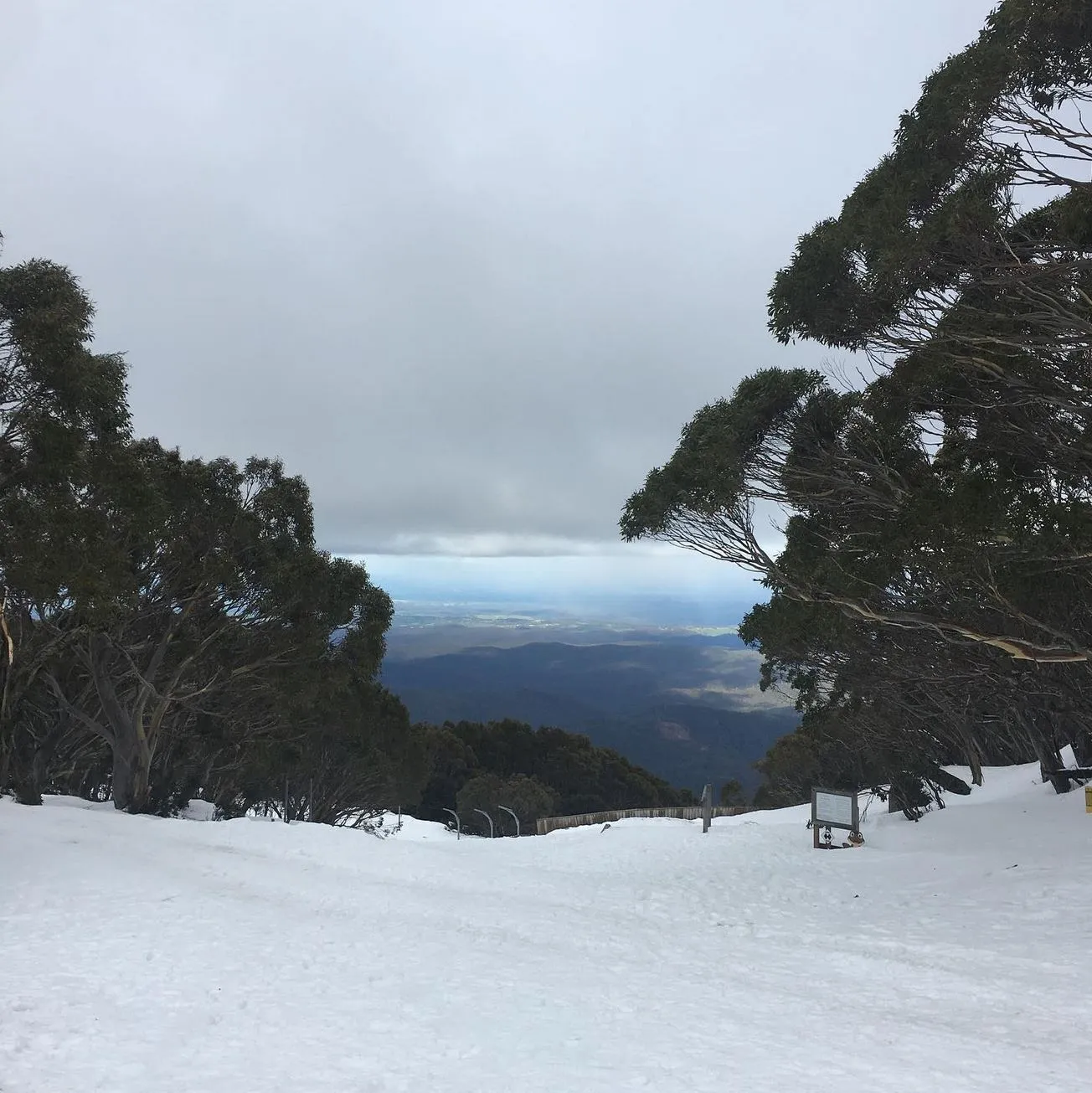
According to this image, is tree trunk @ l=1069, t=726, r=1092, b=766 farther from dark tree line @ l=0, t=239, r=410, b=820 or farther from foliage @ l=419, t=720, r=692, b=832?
foliage @ l=419, t=720, r=692, b=832

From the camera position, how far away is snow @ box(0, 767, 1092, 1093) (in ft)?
18.4

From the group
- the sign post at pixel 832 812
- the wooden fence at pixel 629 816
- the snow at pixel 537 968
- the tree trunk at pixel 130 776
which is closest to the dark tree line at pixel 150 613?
the tree trunk at pixel 130 776

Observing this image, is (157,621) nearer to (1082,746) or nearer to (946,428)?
(946,428)

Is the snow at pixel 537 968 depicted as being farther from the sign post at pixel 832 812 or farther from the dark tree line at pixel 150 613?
the dark tree line at pixel 150 613

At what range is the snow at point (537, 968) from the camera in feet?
18.4

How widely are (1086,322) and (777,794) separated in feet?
137

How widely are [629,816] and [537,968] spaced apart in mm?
23907

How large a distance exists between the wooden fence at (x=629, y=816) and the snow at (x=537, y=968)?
48.7 feet

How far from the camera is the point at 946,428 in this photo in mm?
12039

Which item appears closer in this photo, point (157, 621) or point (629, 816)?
point (157, 621)

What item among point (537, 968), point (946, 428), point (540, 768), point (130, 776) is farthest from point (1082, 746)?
point (540, 768)

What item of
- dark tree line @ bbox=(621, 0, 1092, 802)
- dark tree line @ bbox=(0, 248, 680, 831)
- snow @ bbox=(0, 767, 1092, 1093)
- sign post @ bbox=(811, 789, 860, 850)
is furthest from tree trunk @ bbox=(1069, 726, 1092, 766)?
dark tree line @ bbox=(0, 248, 680, 831)

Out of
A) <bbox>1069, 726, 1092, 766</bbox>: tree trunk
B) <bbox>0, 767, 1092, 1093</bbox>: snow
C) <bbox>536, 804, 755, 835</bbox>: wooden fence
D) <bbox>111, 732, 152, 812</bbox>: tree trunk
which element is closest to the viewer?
<bbox>0, 767, 1092, 1093</bbox>: snow

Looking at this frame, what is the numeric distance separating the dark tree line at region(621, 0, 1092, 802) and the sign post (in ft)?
9.24
